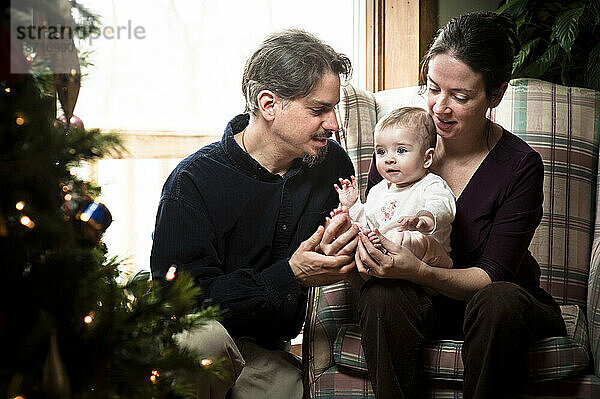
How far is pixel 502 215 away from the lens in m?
1.89

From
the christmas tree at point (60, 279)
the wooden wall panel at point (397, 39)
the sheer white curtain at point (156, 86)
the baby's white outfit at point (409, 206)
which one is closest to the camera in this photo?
the christmas tree at point (60, 279)

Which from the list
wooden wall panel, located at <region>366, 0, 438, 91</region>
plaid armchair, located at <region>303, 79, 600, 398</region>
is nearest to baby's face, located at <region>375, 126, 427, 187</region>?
plaid armchair, located at <region>303, 79, 600, 398</region>

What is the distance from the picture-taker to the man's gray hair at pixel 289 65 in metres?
1.88

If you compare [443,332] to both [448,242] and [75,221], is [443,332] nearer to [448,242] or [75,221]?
[448,242]

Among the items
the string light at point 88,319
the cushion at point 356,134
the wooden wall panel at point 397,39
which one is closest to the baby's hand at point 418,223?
the cushion at point 356,134

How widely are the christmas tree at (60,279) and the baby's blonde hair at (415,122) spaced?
34.6 inches

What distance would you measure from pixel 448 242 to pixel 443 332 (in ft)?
0.71

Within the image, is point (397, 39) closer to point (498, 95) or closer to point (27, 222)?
point (498, 95)

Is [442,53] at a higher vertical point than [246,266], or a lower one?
higher

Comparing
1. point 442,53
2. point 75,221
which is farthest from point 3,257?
point 442,53

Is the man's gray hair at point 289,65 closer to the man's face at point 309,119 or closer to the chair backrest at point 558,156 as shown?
the man's face at point 309,119

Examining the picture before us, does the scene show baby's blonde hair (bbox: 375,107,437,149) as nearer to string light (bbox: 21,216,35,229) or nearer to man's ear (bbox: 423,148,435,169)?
man's ear (bbox: 423,148,435,169)

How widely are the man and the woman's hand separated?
6 cm

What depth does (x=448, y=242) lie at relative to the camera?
6.18 ft
